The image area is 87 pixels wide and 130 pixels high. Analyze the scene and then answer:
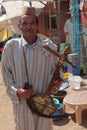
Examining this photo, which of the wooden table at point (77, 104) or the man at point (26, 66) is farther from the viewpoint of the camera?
the wooden table at point (77, 104)

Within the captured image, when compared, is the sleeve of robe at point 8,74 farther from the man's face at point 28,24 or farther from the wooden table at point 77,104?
the wooden table at point 77,104

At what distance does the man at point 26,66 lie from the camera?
282cm

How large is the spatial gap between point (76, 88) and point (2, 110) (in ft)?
6.14

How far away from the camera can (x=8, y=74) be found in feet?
9.58

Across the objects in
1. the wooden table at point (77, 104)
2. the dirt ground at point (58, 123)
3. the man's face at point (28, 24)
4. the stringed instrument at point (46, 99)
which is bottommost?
the dirt ground at point (58, 123)

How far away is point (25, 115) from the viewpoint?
2967 mm

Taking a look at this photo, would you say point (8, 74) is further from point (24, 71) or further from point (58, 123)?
point (58, 123)

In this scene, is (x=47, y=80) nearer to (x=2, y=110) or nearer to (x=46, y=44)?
(x=46, y=44)

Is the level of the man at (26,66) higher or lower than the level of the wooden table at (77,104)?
higher

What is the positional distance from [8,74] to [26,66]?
0.19 meters

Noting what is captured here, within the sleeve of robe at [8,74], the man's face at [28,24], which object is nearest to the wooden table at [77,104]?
the sleeve of robe at [8,74]

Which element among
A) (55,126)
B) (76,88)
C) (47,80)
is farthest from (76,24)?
(47,80)

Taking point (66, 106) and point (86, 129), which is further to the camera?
point (66, 106)

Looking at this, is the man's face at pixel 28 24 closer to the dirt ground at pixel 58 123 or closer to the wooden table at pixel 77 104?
the wooden table at pixel 77 104
